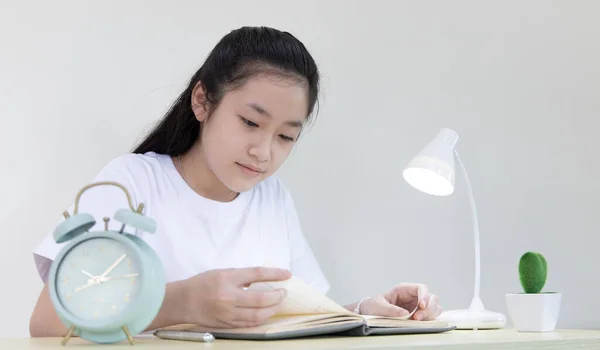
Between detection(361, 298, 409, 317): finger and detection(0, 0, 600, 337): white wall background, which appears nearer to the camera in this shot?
detection(361, 298, 409, 317): finger

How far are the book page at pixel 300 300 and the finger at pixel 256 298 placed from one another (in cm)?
7

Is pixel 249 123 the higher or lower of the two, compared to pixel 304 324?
higher

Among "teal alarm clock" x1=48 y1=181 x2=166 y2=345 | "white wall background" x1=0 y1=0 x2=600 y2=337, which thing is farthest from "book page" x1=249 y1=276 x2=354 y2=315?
"white wall background" x1=0 y1=0 x2=600 y2=337

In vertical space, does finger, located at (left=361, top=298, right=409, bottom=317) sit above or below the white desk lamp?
below

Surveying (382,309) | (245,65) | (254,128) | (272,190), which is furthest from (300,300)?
(272,190)

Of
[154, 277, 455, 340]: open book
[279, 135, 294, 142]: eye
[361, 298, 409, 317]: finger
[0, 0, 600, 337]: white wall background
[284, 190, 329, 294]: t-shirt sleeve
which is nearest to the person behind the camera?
[154, 277, 455, 340]: open book

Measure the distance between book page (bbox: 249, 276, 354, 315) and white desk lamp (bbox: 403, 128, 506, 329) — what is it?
384 mm

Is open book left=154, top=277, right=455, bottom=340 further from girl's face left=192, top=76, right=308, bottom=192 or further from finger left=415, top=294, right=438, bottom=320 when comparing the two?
girl's face left=192, top=76, right=308, bottom=192

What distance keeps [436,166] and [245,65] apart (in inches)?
16.9

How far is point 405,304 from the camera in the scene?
5.06 ft

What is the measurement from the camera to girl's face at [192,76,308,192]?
58.7 inches

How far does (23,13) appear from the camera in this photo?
1.92 m

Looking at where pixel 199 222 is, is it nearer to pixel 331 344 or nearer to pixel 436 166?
pixel 436 166

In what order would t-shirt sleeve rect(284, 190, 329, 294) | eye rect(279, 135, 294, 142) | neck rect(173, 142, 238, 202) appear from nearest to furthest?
1. eye rect(279, 135, 294, 142)
2. neck rect(173, 142, 238, 202)
3. t-shirt sleeve rect(284, 190, 329, 294)
